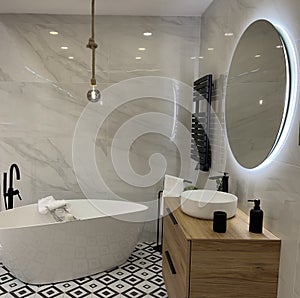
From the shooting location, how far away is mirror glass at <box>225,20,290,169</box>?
5.89 ft

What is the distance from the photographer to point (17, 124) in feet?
12.6

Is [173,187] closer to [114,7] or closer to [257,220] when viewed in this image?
[257,220]

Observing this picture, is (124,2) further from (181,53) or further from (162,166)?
(162,166)

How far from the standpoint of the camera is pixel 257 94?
6.79 ft

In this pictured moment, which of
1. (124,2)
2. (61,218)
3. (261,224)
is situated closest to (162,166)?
(61,218)

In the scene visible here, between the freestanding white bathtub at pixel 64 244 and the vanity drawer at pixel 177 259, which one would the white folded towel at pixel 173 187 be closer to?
the freestanding white bathtub at pixel 64 244

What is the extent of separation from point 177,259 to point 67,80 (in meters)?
2.52

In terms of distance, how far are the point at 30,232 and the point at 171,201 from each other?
1235mm

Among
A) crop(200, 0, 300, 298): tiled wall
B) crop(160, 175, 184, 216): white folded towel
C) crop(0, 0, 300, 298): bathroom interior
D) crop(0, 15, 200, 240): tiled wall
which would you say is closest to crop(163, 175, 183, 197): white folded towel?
crop(160, 175, 184, 216): white folded towel

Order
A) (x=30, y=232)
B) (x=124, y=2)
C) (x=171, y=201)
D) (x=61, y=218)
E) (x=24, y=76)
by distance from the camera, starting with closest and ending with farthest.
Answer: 1. (x=171, y=201)
2. (x=30, y=232)
3. (x=124, y=2)
4. (x=61, y=218)
5. (x=24, y=76)

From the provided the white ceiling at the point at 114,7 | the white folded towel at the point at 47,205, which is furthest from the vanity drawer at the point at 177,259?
the white ceiling at the point at 114,7

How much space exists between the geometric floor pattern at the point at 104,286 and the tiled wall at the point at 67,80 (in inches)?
44.3

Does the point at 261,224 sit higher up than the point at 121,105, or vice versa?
the point at 121,105

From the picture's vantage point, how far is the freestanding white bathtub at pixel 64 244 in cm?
284
